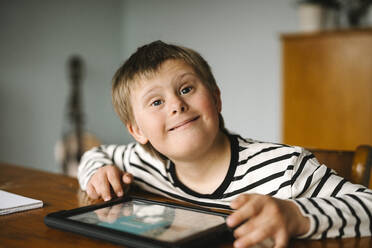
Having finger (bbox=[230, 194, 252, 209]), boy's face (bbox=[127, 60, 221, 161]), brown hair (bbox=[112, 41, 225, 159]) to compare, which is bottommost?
finger (bbox=[230, 194, 252, 209])

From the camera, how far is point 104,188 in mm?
997

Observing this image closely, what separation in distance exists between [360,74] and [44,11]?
2598 mm

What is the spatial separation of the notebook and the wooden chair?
0.69 m

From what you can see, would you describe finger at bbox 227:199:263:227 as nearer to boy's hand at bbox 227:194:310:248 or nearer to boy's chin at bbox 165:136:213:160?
boy's hand at bbox 227:194:310:248

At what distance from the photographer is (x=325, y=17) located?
2.71 meters

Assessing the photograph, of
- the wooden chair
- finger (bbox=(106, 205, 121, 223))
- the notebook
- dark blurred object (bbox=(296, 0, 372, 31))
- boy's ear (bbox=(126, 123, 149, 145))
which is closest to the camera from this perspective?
finger (bbox=(106, 205, 121, 223))

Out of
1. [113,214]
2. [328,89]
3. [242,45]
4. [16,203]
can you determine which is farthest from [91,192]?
[242,45]

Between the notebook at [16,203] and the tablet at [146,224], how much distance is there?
0.55 ft

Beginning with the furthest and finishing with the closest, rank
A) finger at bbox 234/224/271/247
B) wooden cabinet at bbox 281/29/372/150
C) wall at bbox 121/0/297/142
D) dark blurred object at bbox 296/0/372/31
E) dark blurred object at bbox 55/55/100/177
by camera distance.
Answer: dark blurred object at bbox 55/55/100/177 → wall at bbox 121/0/297/142 → dark blurred object at bbox 296/0/372/31 → wooden cabinet at bbox 281/29/372/150 → finger at bbox 234/224/271/247

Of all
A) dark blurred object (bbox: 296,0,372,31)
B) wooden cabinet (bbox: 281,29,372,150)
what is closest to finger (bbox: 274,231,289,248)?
wooden cabinet (bbox: 281,29,372,150)

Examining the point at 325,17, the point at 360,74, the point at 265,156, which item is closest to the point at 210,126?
the point at 265,156

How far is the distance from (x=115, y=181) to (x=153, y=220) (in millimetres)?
353

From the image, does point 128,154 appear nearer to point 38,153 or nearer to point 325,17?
point 325,17

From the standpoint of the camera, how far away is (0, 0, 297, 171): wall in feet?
10.9
